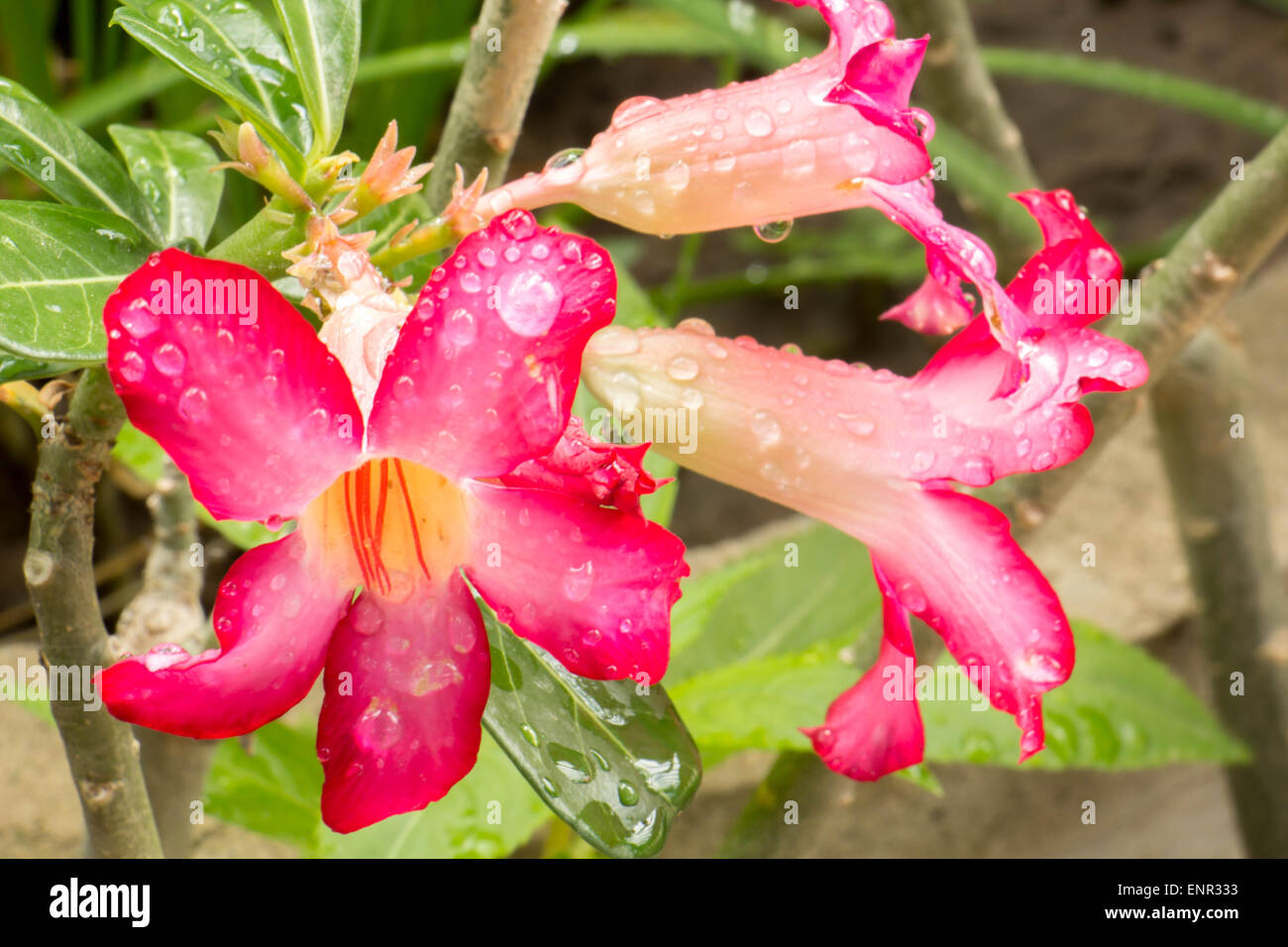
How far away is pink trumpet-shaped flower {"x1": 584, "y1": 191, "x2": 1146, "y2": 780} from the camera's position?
18.5 inches

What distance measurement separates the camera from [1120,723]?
4.03 feet

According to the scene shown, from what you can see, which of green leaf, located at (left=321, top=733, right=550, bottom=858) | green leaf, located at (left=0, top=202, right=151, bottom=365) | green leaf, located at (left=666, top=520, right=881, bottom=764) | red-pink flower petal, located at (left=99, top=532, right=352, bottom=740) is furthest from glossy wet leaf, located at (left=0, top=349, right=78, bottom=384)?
green leaf, located at (left=666, top=520, right=881, bottom=764)

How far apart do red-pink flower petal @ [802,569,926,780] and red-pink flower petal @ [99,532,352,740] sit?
228 mm

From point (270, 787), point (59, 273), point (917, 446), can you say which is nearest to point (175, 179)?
point (59, 273)

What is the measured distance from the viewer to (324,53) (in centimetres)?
57

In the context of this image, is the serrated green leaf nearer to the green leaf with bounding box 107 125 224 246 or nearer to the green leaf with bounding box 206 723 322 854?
the green leaf with bounding box 206 723 322 854

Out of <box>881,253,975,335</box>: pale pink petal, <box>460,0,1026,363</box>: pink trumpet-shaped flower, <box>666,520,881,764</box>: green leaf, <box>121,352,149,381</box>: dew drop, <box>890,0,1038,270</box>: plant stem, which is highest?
<box>890,0,1038,270</box>: plant stem

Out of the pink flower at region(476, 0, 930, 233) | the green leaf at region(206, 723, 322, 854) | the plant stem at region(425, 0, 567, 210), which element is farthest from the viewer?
the green leaf at region(206, 723, 322, 854)

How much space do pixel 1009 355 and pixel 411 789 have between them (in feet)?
0.89

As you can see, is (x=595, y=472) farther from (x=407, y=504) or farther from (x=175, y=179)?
(x=175, y=179)

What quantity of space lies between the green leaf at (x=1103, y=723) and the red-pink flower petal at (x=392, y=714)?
0.71m

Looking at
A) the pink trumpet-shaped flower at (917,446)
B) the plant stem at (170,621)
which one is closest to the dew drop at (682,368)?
the pink trumpet-shaped flower at (917,446)

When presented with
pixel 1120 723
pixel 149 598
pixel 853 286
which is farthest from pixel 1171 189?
pixel 149 598
